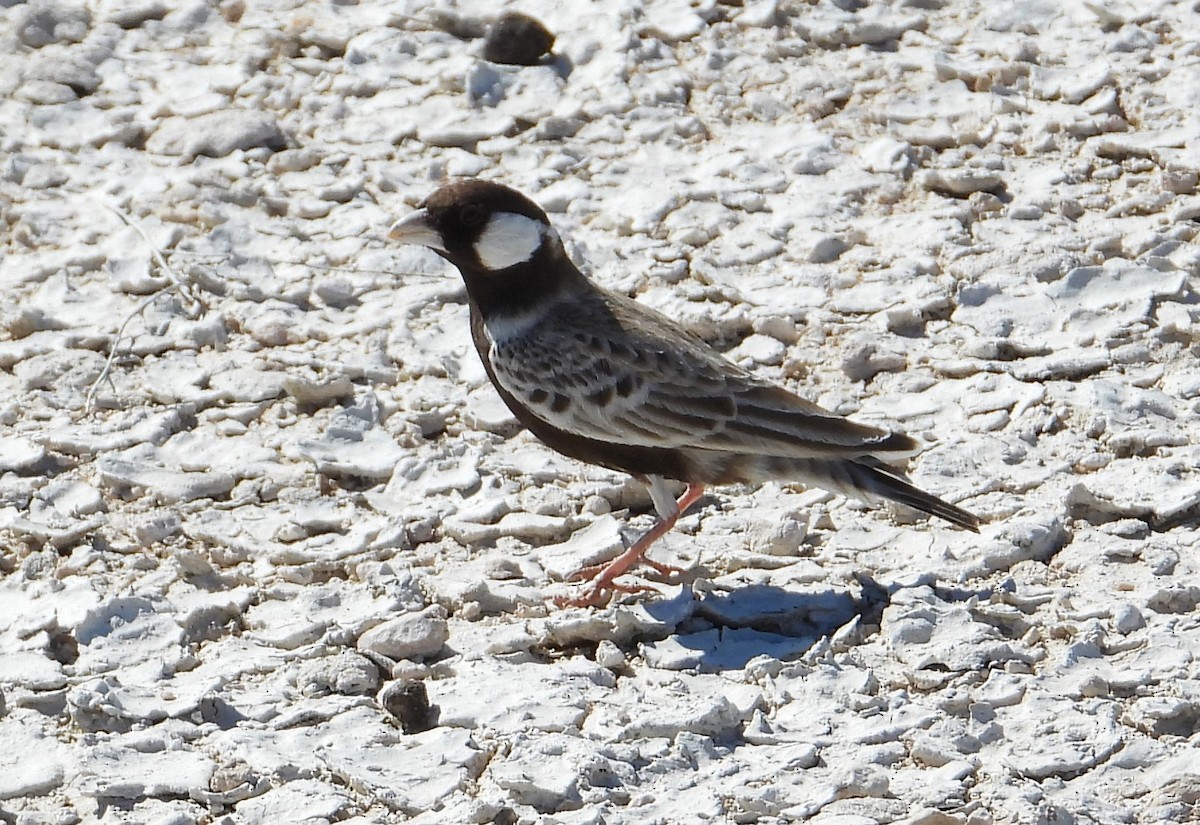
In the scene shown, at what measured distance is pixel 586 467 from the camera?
6141 mm

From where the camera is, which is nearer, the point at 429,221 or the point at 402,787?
the point at 402,787

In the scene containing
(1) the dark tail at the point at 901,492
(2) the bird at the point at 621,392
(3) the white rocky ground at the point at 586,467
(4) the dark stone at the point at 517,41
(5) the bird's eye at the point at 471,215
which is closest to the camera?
(3) the white rocky ground at the point at 586,467

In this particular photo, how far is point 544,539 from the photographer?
5.79 metres

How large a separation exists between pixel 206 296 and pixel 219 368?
53cm

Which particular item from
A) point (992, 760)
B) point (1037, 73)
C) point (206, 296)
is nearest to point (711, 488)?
point (992, 760)

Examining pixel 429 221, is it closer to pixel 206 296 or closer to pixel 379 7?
pixel 206 296

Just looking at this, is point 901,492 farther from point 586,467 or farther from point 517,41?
point 517,41

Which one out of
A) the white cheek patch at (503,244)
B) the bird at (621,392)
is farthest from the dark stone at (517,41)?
the white cheek patch at (503,244)

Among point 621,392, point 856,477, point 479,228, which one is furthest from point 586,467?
point 856,477

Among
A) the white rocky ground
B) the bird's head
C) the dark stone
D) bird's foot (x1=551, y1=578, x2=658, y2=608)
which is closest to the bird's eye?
the bird's head

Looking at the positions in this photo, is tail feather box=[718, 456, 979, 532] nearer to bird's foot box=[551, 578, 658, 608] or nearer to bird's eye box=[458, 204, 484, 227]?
bird's foot box=[551, 578, 658, 608]

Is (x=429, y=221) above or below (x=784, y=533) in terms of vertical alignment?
above

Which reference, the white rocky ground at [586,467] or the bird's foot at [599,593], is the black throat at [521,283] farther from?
the bird's foot at [599,593]

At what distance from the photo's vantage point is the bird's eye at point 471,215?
589cm
